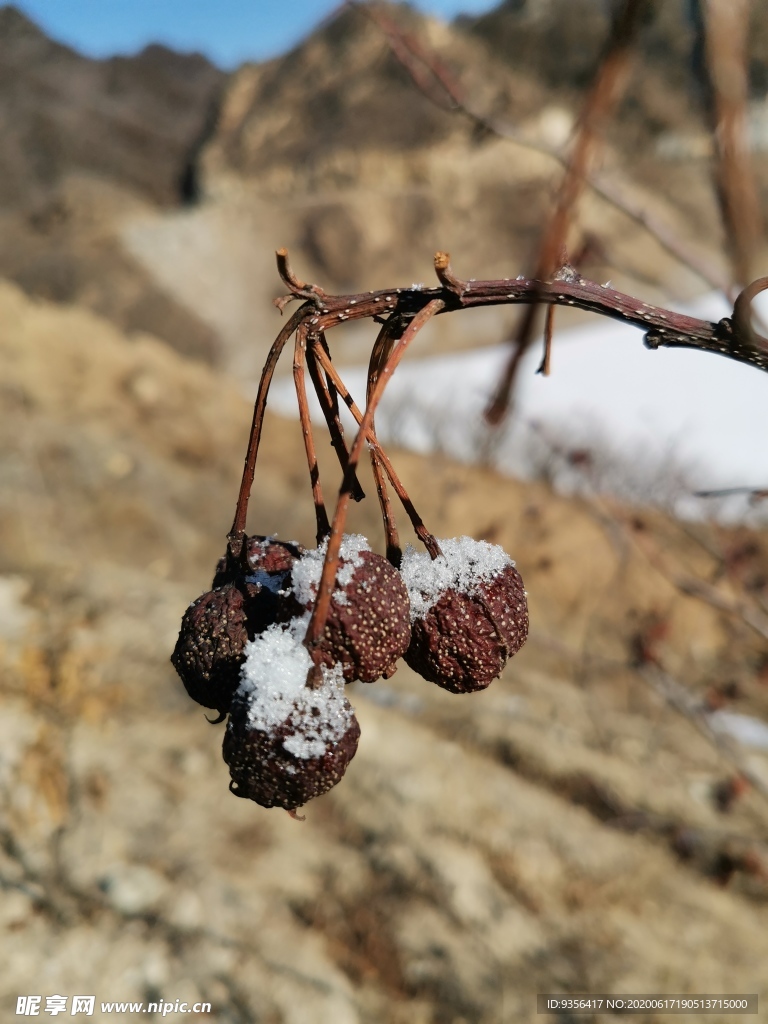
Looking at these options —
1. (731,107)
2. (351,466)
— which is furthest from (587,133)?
(351,466)

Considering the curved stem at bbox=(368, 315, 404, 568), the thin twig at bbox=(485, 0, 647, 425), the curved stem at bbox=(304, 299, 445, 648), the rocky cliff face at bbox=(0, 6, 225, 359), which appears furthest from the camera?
the rocky cliff face at bbox=(0, 6, 225, 359)

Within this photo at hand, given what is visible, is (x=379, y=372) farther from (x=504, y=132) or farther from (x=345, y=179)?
(x=345, y=179)

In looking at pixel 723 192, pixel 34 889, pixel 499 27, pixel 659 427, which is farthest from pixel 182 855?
pixel 499 27

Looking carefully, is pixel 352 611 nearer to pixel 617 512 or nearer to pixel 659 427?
pixel 617 512

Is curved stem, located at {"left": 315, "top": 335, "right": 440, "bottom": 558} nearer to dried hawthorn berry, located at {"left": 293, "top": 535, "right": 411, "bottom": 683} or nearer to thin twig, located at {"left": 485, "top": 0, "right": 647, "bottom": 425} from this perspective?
dried hawthorn berry, located at {"left": 293, "top": 535, "right": 411, "bottom": 683}

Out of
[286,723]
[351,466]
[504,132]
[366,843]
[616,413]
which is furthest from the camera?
[616,413]

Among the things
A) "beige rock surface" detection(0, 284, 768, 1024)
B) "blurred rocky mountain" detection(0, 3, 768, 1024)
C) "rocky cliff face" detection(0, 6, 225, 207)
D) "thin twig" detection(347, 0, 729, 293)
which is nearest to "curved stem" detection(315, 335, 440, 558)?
"thin twig" detection(347, 0, 729, 293)

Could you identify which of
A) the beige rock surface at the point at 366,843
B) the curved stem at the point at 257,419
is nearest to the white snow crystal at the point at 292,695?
the curved stem at the point at 257,419
